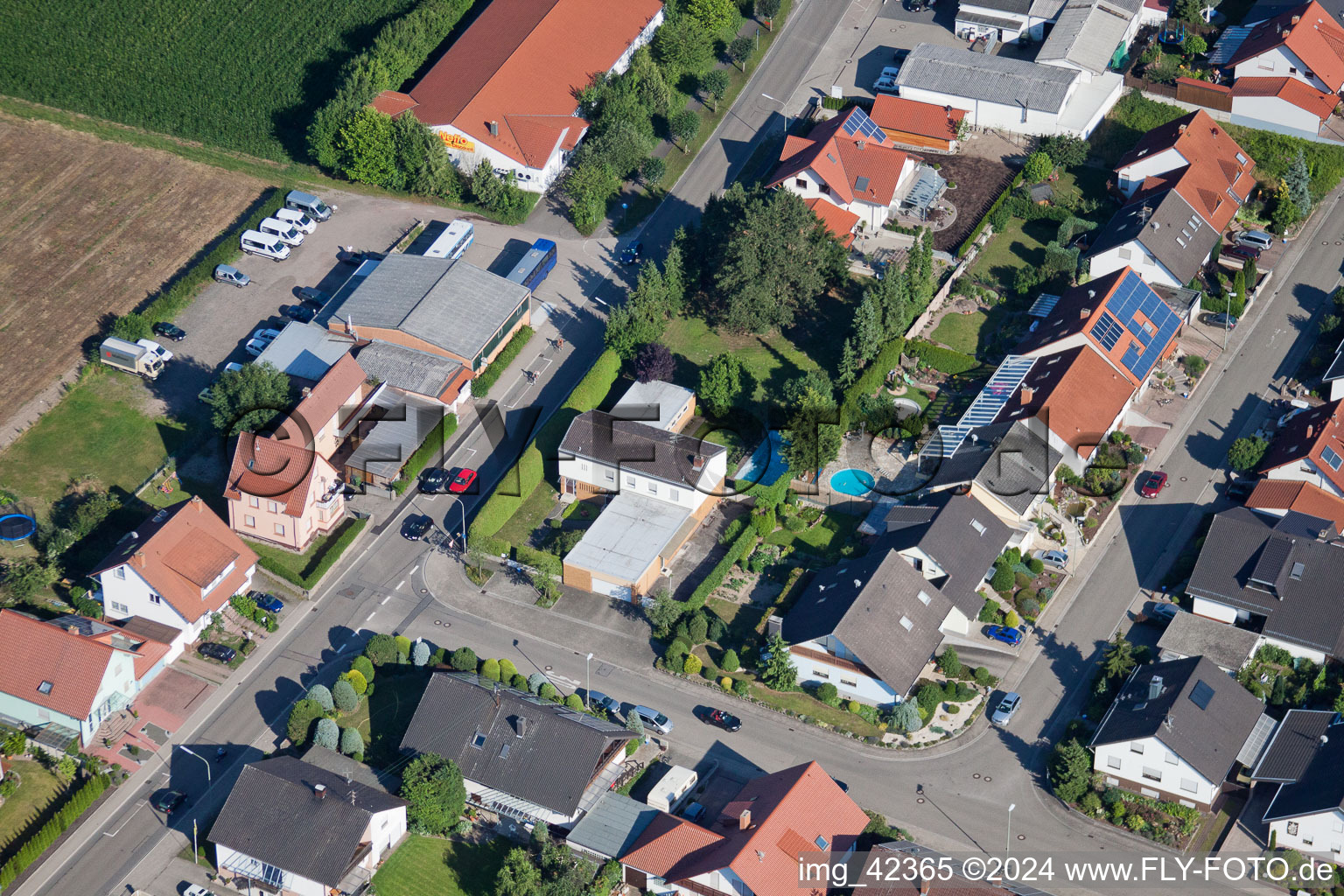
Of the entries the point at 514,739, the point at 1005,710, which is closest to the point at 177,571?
the point at 514,739

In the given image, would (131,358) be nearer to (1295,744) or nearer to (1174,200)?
(1174,200)

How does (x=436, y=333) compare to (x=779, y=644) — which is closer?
(x=779, y=644)

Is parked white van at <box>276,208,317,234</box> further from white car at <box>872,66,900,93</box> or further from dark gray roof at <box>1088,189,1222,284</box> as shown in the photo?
dark gray roof at <box>1088,189,1222,284</box>

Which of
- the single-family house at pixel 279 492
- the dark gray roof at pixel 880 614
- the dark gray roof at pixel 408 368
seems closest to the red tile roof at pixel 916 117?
the dark gray roof at pixel 408 368

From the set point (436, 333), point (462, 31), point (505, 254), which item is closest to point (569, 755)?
point (436, 333)

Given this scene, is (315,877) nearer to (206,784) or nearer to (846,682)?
(206,784)
